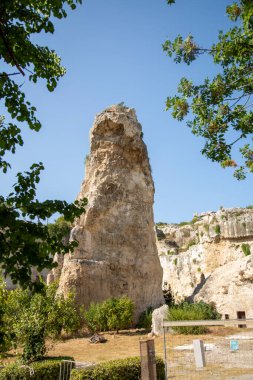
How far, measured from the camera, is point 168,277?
122ft

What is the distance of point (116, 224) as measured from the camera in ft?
85.1

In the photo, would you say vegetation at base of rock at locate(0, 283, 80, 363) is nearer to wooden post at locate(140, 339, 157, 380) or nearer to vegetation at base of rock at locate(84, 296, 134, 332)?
vegetation at base of rock at locate(84, 296, 134, 332)

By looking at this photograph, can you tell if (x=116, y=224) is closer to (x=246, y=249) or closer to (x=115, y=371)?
(x=246, y=249)

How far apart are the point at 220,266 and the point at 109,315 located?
39.8 feet

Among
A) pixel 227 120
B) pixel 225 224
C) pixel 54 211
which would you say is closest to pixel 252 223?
pixel 225 224

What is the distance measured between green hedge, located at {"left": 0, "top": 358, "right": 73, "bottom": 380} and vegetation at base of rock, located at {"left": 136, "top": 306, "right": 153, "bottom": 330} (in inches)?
485

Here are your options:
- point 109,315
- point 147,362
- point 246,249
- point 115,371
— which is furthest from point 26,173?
point 246,249

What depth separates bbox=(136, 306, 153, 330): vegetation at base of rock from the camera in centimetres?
2278

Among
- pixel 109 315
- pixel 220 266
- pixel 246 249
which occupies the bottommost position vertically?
pixel 109 315

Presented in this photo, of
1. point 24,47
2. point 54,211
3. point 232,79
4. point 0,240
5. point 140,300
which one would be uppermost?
point 232,79

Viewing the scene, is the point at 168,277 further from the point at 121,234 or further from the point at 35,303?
the point at 35,303

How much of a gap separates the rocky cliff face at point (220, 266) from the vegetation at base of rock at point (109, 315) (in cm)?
695

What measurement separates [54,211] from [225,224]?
91.2 feet

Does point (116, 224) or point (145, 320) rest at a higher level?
point (116, 224)
